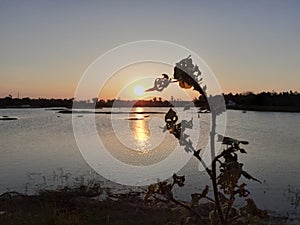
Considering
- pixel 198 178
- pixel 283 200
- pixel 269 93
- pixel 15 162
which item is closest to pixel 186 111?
pixel 283 200

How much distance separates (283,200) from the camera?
11336 mm

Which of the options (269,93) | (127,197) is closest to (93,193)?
(127,197)

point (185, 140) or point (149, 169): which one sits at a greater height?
point (185, 140)

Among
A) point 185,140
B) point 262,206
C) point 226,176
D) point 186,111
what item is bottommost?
point 262,206

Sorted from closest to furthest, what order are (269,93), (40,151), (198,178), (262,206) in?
1. (262,206)
2. (198,178)
3. (40,151)
4. (269,93)

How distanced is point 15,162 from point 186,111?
1710 cm

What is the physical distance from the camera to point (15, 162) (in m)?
18.4

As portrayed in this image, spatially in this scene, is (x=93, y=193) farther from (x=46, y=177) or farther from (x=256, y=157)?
(x=256, y=157)

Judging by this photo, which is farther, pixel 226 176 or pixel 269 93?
pixel 269 93

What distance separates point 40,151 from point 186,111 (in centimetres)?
2078

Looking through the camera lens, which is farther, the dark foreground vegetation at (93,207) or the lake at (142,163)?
the lake at (142,163)

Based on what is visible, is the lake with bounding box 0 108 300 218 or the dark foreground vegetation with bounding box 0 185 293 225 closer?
the dark foreground vegetation with bounding box 0 185 293 225

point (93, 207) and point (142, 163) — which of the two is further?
point (142, 163)

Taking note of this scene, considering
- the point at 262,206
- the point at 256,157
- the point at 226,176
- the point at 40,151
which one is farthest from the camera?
the point at 40,151
